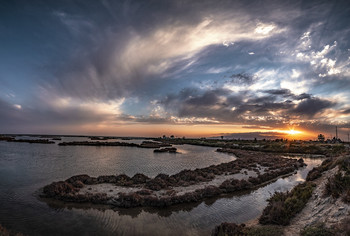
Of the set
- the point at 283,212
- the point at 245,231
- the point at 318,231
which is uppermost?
the point at 318,231

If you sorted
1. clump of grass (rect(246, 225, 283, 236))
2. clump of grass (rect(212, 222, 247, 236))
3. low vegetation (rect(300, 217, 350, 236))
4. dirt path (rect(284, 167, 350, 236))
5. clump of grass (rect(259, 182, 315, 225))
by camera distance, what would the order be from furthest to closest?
clump of grass (rect(259, 182, 315, 225)) → clump of grass (rect(212, 222, 247, 236)) → clump of grass (rect(246, 225, 283, 236)) → dirt path (rect(284, 167, 350, 236)) → low vegetation (rect(300, 217, 350, 236))

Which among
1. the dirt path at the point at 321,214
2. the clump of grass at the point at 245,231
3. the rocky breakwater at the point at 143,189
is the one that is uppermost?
the dirt path at the point at 321,214

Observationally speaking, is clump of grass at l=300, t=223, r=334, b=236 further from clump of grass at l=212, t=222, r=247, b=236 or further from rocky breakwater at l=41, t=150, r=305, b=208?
rocky breakwater at l=41, t=150, r=305, b=208

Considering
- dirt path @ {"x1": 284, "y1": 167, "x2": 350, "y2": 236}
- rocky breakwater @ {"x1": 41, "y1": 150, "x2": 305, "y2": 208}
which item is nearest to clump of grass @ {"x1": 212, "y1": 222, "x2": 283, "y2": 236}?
dirt path @ {"x1": 284, "y1": 167, "x2": 350, "y2": 236}

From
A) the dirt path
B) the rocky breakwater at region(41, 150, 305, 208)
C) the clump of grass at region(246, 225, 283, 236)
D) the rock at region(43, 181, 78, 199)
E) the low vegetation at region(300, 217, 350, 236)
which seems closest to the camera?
the low vegetation at region(300, 217, 350, 236)

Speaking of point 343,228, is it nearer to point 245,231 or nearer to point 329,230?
point 329,230

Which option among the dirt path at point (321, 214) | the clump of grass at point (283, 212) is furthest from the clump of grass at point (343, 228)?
the clump of grass at point (283, 212)

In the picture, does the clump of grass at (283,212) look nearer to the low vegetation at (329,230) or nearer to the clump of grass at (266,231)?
the clump of grass at (266,231)

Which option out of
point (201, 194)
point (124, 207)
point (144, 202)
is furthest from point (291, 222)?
point (124, 207)

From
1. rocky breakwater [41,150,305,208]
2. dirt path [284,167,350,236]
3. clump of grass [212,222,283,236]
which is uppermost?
dirt path [284,167,350,236]

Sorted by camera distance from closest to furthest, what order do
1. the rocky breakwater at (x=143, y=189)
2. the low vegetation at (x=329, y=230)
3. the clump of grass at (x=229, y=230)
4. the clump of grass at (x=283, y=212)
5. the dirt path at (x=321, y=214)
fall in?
1. the low vegetation at (x=329, y=230)
2. the dirt path at (x=321, y=214)
3. the clump of grass at (x=229, y=230)
4. the clump of grass at (x=283, y=212)
5. the rocky breakwater at (x=143, y=189)

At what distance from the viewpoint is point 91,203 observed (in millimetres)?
13719

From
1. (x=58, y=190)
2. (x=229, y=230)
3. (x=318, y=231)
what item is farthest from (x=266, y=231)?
(x=58, y=190)

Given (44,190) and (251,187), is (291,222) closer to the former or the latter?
(251,187)
